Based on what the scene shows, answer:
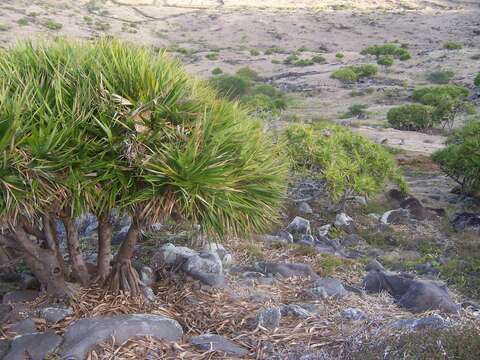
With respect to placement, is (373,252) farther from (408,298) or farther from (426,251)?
(408,298)

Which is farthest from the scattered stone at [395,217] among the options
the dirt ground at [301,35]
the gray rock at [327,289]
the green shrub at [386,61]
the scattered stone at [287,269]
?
the green shrub at [386,61]

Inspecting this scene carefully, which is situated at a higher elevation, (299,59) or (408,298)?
(408,298)

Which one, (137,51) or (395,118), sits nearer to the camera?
(137,51)

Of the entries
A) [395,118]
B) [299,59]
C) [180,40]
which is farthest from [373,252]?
[180,40]

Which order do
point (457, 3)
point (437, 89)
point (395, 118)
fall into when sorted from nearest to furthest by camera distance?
1. point (395, 118)
2. point (437, 89)
3. point (457, 3)

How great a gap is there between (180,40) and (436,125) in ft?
142

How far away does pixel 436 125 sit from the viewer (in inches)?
998

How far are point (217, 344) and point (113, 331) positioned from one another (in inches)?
32.5

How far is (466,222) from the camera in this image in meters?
12.1

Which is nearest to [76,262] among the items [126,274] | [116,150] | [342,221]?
[126,274]

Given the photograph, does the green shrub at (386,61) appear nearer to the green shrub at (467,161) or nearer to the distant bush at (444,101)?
the distant bush at (444,101)

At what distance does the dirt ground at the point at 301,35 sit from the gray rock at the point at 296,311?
1568 cm

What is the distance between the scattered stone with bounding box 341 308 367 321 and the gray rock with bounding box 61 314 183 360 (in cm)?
153

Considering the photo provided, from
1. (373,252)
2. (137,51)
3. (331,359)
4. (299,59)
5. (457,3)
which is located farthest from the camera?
(457,3)
